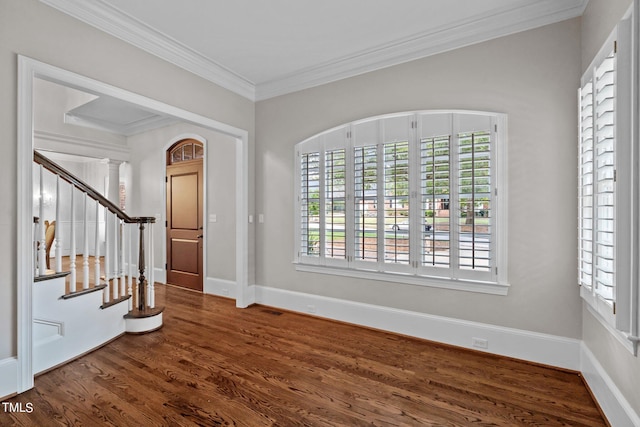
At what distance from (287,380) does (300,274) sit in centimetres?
170

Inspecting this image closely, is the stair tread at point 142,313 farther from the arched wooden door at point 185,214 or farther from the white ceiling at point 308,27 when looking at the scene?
the white ceiling at point 308,27

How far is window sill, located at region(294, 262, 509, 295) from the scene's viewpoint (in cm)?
283

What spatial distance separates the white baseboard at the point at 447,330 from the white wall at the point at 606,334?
0.26m

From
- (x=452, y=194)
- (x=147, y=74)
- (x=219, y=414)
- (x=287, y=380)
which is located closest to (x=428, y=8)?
(x=452, y=194)

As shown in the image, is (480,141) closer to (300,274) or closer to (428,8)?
(428,8)

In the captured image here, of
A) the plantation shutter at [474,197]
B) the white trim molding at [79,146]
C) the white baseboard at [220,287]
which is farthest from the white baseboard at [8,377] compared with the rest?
the white trim molding at [79,146]

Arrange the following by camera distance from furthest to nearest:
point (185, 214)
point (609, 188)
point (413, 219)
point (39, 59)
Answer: point (185, 214)
point (413, 219)
point (39, 59)
point (609, 188)

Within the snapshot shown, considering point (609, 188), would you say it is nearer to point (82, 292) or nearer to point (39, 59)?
point (39, 59)

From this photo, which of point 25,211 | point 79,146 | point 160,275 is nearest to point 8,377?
point 25,211

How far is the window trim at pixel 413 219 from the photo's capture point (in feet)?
9.12

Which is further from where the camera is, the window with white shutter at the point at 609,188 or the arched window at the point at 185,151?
the arched window at the point at 185,151

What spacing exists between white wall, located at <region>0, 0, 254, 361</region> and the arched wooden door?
7.27ft

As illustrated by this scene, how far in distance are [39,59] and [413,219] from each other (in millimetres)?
3398

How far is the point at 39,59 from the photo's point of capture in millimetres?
2301
